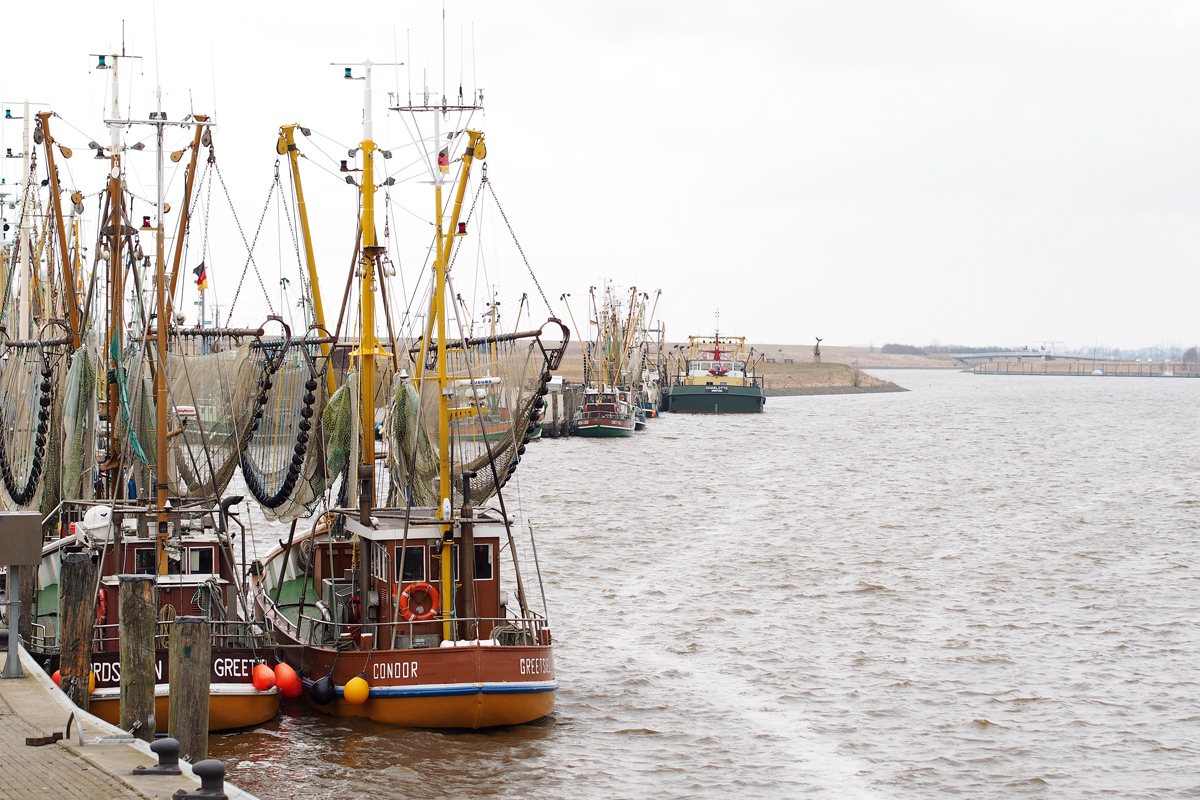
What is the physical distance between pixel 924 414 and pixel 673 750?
132 metres

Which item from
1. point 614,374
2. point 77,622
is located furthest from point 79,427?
point 614,374

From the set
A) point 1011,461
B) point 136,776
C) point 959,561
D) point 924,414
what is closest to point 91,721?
point 136,776

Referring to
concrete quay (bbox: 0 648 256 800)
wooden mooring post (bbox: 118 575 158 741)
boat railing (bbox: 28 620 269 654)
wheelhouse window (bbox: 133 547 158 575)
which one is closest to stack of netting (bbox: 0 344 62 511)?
boat railing (bbox: 28 620 269 654)

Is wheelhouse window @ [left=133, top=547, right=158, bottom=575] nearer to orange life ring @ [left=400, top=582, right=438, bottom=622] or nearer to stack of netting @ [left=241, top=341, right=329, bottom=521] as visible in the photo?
stack of netting @ [left=241, top=341, right=329, bottom=521]

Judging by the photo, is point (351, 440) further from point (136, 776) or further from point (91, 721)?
point (136, 776)

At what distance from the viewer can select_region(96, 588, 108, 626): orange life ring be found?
21656mm

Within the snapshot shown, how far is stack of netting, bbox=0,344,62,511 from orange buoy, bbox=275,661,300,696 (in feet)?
24.9

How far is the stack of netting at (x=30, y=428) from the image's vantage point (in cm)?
2678

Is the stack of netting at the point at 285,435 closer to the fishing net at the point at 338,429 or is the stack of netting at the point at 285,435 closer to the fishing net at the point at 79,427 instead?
the fishing net at the point at 338,429

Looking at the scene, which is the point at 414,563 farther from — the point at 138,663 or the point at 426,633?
the point at 138,663

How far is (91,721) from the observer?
16766 mm

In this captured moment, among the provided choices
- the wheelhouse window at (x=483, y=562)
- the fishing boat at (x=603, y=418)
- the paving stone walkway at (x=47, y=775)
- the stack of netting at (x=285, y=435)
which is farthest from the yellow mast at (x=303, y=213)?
the fishing boat at (x=603, y=418)

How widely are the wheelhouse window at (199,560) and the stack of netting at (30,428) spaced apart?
5.71 meters

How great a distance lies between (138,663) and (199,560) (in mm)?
6086
